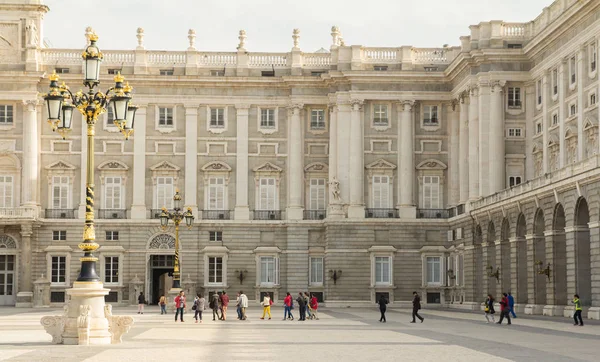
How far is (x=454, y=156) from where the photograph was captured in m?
80.6

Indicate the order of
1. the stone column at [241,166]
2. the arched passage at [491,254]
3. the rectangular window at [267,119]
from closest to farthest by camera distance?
the arched passage at [491,254], the stone column at [241,166], the rectangular window at [267,119]

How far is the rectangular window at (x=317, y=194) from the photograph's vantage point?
82812 mm

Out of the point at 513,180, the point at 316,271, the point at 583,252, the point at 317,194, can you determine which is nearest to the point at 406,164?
the point at 317,194

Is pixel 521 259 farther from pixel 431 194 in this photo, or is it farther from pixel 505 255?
pixel 431 194

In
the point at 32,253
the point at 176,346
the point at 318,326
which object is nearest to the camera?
the point at 176,346

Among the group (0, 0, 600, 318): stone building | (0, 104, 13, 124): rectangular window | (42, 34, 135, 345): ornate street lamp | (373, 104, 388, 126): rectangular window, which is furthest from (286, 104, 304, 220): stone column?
(42, 34, 135, 345): ornate street lamp

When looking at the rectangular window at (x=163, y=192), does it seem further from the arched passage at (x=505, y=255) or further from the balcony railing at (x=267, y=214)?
the arched passage at (x=505, y=255)

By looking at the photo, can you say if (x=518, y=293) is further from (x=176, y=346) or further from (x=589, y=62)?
(x=176, y=346)

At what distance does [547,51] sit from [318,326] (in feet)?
96.1

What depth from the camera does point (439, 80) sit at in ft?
265

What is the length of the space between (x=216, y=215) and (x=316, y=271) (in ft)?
25.8

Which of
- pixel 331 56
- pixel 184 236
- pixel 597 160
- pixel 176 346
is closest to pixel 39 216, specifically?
pixel 184 236

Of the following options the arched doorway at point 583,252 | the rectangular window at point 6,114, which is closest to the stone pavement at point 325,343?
the arched doorway at point 583,252

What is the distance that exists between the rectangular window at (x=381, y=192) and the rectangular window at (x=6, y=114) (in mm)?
24821
